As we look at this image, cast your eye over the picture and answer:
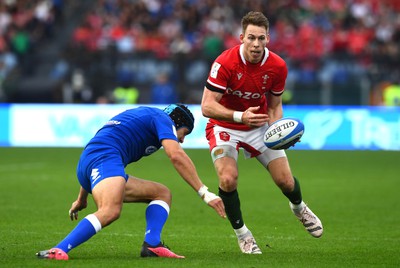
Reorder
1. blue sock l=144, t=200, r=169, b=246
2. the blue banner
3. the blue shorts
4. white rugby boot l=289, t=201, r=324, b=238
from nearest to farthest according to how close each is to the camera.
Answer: the blue shorts
blue sock l=144, t=200, r=169, b=246
white rugby boot l=289, t=201, r=324, b=238
the blue banner

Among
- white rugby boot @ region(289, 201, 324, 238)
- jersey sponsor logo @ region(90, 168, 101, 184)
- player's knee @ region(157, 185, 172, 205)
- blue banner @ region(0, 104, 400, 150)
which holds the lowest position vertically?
blue banner @ region(0, 104, 400, 150)

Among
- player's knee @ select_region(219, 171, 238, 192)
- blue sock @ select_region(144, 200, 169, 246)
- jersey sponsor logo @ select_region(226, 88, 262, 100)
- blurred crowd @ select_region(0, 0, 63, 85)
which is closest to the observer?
blue sock @ select_region(144, 200, 169, 246)

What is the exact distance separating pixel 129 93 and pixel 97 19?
15.5ft

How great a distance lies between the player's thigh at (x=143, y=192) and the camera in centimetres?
832

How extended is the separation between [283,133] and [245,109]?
770 mm

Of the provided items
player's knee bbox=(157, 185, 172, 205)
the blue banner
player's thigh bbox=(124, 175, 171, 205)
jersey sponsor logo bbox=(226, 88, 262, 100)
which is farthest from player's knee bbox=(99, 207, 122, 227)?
the blue banner

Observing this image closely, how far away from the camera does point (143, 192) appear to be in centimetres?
836

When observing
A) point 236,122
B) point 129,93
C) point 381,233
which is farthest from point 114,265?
point 129,93

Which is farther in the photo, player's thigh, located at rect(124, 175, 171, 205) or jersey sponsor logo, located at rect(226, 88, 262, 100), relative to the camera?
jersey sponsor logo, located at rect(226, 88, 262, 100)

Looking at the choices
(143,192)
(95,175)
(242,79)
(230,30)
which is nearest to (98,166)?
(95,175)

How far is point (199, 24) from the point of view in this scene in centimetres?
3077

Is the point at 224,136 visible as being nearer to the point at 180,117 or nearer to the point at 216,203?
the point at 180,117

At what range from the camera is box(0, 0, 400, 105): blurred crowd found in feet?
92.7

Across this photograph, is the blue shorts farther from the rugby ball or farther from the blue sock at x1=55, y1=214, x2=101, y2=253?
the rugby ball
